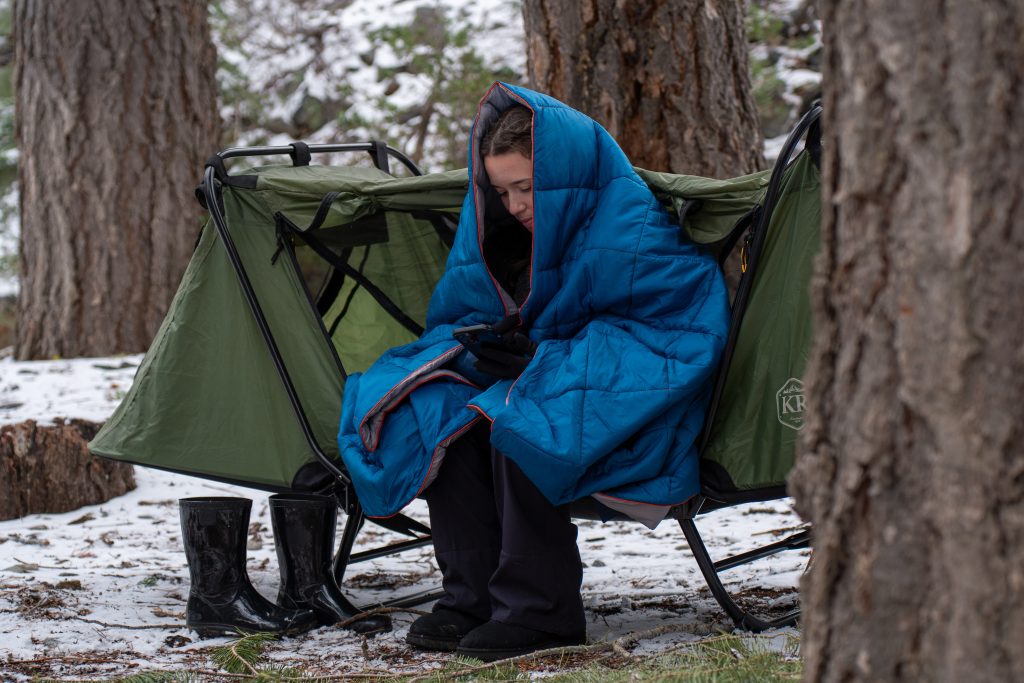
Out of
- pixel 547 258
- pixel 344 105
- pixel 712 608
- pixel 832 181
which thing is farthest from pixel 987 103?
pixel 344 105

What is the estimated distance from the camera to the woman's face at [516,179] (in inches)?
83.4

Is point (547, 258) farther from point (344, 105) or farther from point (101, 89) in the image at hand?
point (344, 105)

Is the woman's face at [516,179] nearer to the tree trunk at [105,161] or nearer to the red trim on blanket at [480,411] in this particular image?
the red trim on blanket at [480,411]

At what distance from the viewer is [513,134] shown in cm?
212

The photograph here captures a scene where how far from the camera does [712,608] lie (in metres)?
2.28

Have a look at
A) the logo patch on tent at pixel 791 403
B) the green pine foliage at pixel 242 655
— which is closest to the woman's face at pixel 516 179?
the logo patch on tent at pixel 791 403

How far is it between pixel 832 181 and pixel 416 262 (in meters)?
1.74

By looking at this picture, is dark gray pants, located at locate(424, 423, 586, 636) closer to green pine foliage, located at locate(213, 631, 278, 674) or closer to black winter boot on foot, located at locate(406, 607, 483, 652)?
black winter boot on foot, located at locate(406, 607, 483, 652)

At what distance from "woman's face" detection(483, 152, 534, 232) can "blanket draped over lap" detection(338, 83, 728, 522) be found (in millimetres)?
50

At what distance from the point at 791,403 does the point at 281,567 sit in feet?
3.75

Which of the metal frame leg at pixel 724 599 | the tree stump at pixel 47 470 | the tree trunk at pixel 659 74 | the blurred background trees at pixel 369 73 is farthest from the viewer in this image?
the blurred background trees at pixel 369 73

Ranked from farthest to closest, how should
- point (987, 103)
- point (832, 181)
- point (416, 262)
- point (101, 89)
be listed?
point (101, 89)
point (416, 262)
point (832, 181)
point (987, 103)

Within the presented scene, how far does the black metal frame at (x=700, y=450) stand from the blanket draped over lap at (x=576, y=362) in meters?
0.08

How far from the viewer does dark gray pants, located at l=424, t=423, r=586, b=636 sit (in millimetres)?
1908
